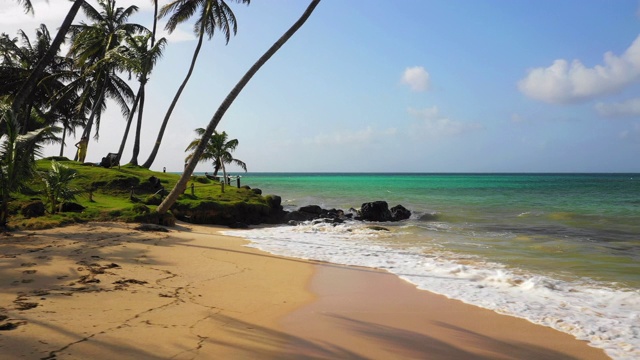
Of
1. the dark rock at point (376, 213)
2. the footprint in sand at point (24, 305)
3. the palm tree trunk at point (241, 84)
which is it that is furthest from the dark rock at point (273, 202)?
the footprint in sand at point (24, 305)

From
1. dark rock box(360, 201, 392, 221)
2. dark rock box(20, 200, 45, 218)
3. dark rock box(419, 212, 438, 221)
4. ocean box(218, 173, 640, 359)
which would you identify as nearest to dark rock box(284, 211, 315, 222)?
ocean box(218, 173, 640, 359)

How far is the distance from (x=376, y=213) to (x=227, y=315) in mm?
18929

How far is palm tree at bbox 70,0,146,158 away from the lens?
27.2m

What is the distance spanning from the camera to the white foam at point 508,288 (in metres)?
5.57

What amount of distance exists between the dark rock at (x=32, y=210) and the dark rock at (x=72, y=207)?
93 centimetres

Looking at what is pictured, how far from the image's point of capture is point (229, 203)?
19.2m

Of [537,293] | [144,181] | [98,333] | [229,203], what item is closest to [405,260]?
[537,293]

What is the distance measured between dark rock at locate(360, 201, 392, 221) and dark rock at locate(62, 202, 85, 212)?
14823mm

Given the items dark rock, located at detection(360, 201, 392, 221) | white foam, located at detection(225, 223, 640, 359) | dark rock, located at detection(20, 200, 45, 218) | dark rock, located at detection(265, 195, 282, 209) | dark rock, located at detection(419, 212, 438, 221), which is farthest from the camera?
dark rock, located at detection(419, 212, 438, 221)

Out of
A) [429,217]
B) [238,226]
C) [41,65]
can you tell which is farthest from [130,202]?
[429,217]

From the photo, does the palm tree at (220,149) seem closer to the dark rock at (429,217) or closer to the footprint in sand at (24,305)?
the dark rock at (429,217)

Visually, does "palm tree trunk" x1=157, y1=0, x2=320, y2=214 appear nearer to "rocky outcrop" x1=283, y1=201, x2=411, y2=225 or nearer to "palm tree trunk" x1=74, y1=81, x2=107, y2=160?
"rocky outcrop" x1=283, y1=201, x2=411, y2=225

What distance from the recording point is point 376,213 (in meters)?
23.9

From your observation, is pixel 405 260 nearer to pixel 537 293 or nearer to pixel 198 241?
pixel 537 293
